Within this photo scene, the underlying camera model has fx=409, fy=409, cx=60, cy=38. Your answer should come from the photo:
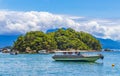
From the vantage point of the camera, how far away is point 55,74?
65938 mm

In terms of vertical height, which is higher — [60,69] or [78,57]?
[78,57]

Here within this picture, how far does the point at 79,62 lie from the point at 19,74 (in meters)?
37.8

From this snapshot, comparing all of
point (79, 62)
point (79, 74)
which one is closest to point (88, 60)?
point (79, 62)

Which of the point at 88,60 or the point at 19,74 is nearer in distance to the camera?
the point at 19,74

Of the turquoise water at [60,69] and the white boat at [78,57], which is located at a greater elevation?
the white boat at [78,57]

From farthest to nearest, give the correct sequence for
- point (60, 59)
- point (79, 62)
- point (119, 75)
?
1. point (60, 59)
2. point (79, 62)
3. point (119, 75)

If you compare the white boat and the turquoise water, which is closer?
the turquoise water

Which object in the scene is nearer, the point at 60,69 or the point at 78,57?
the point at 60,69

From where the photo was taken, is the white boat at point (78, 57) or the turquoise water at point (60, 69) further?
the white boat at point (78, 57)

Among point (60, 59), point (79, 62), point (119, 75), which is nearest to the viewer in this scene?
point (119, 75)

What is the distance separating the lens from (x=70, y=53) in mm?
109062

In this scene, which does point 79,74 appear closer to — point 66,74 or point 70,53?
point 66,74

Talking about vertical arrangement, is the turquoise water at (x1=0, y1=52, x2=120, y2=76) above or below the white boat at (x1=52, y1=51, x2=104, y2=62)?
below

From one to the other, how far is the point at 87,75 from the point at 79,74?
253cm
